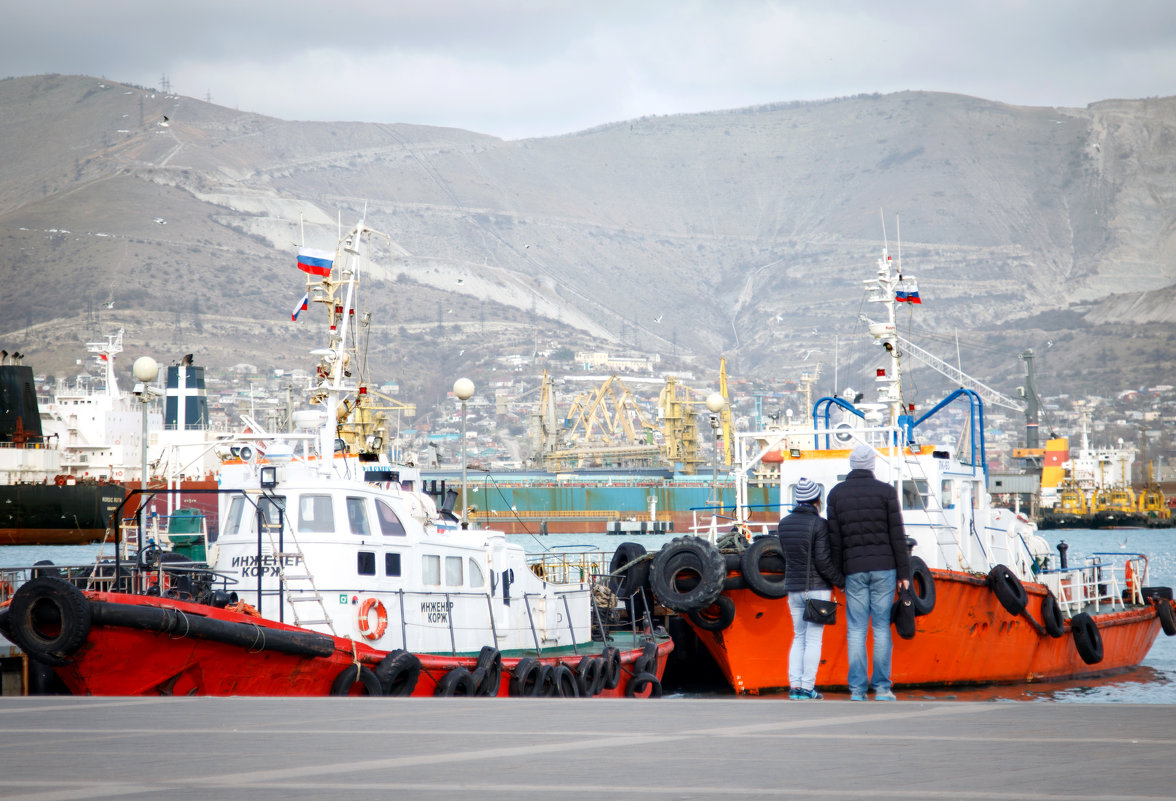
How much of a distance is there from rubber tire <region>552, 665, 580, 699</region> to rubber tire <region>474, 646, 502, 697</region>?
1.01 metres

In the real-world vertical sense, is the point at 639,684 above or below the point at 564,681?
below

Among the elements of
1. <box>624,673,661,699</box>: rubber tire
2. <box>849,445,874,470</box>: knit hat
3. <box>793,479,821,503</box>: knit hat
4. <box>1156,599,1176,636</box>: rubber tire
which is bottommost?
<box>1156,599,1176,636</box>: rubber tire

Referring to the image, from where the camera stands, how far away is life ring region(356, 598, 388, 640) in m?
17.4

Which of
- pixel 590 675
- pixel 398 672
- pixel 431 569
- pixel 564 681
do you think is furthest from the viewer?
pixel 590 675

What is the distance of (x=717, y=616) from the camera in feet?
71.2

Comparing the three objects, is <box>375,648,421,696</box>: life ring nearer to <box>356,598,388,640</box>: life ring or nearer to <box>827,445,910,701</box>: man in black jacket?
<box>356,598,388,640</box>: life ring

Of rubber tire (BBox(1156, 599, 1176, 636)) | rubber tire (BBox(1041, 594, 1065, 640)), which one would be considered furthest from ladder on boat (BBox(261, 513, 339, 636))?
rubber tire (BBox(1156, 599, 1176, 636))

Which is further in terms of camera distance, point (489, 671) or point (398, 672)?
point (489, 671)

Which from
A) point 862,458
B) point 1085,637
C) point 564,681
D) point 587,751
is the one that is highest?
point 862,458

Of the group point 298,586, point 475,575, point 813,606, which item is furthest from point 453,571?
point 813,606

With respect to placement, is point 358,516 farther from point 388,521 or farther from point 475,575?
point 475,575

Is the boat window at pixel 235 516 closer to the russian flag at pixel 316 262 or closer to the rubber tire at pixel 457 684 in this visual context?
the rubber tire at pixel 457 684

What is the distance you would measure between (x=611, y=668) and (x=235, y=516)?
5.99 m

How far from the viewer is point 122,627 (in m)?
14.8
